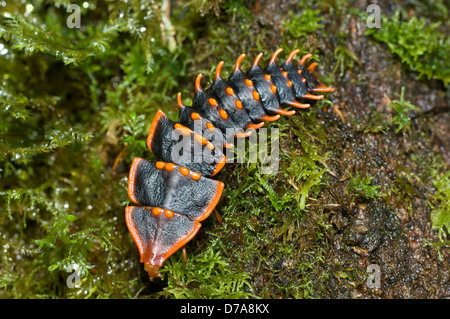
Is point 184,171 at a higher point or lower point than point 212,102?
lower

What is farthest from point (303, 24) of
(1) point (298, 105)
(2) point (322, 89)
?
(1) point (298, 105)

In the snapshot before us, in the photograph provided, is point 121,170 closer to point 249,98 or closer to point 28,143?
point 28,143

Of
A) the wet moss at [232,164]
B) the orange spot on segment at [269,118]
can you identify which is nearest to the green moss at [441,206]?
the wet moss at [232,164]

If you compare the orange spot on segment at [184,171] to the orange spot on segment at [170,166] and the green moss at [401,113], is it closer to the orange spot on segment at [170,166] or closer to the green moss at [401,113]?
the orange spot on segment at [170,166]

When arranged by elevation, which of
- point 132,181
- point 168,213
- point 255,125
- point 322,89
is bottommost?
point 168,213

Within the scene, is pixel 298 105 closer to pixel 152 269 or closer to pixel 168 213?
pixel 168 213

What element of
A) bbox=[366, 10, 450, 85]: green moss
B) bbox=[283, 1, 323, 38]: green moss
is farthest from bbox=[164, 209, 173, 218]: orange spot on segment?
bbox=[366, 10, 450, 85]: green moss

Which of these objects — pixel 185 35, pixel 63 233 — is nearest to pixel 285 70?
pixel 185 35

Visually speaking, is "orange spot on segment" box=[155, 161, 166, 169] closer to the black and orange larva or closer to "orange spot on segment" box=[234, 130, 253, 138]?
the black and orange larva
